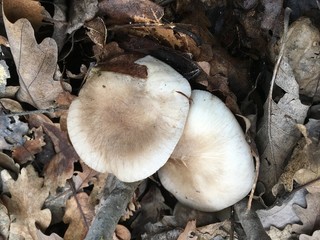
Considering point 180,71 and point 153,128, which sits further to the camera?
point 180,71

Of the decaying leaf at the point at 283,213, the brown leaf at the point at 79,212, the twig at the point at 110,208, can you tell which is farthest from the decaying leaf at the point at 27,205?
the decaying leaf at the point at 283,213

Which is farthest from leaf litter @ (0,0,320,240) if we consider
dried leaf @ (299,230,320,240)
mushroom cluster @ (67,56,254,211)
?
mushroom cluster @ (67,56,254,211)

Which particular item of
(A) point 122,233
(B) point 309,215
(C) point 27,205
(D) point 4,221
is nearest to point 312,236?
(B) point 309,215

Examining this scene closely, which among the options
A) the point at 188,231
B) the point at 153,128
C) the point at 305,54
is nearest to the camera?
the point at 153,128

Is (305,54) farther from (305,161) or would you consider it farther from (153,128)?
(153,128)

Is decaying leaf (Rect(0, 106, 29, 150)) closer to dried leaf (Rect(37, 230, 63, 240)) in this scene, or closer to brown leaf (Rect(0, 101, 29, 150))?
brown leaf (Rect(0, 101, 29, 150))

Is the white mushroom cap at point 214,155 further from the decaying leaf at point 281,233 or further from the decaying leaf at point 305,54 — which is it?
the decaying leaf at point 305,54
